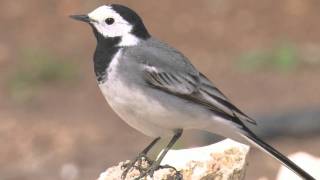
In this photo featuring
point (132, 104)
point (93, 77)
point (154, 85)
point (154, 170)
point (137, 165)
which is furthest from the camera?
point (93, 77)

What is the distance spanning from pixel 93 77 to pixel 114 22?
237 inches

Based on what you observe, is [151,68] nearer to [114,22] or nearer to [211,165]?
[114,22]

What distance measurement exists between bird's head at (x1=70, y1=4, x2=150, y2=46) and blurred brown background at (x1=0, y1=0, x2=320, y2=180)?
12.6ft

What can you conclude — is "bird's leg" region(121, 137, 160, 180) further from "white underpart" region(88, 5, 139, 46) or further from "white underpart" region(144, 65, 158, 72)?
"white underpart" region(88, 5, 139, 46)

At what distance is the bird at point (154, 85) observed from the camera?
6.33 m

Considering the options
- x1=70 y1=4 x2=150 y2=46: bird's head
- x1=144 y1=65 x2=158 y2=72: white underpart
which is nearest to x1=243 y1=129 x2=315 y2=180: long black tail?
x1=144 y1=65 x2=158 y2=72: white underpart

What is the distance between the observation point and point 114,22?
6.52 meters

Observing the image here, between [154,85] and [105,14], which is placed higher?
[105,14]

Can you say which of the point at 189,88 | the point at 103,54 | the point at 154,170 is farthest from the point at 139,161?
the point at 103,54

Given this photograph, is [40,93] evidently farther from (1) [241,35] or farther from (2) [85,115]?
(1) [241,35]

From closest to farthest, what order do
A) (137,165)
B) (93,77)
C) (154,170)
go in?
(154,170), (137,165), (93,77)

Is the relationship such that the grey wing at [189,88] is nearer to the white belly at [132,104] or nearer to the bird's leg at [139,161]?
the white belly at [132,104]

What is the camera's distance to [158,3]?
14.5m

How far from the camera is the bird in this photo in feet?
20.8
